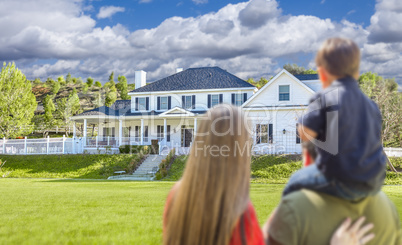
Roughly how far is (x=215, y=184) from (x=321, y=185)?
0.65 meters

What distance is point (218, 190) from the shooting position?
1911 mm

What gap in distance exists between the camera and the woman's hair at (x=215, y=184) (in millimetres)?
1915

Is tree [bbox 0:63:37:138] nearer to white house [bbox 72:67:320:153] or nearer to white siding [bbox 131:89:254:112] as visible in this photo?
white house [bbox 72:67:320:153]

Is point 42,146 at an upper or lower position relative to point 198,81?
lower

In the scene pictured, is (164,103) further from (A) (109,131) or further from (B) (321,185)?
(B) (321,185)

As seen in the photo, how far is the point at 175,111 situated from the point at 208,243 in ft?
91.6

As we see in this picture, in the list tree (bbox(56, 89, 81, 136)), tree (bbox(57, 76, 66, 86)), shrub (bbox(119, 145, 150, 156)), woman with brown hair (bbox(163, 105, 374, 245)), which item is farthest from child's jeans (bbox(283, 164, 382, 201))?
tree (bbox(57, 76, 66, 86))

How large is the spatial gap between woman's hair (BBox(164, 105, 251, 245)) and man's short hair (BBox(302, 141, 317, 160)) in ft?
1.52

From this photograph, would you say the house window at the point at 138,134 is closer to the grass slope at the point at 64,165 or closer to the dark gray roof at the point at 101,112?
the dark gray roof at the point at 101,112

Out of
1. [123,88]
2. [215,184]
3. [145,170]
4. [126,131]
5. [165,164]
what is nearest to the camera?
[215,184]

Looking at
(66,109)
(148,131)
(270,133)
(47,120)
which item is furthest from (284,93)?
(47,120)

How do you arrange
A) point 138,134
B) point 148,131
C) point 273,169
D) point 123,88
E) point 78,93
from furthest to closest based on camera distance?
point 78,93, point 123,88, point 138,134, point 148,131, point 273,169

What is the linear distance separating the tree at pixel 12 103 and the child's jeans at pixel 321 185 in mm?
40038

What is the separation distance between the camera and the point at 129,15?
3584 cm
